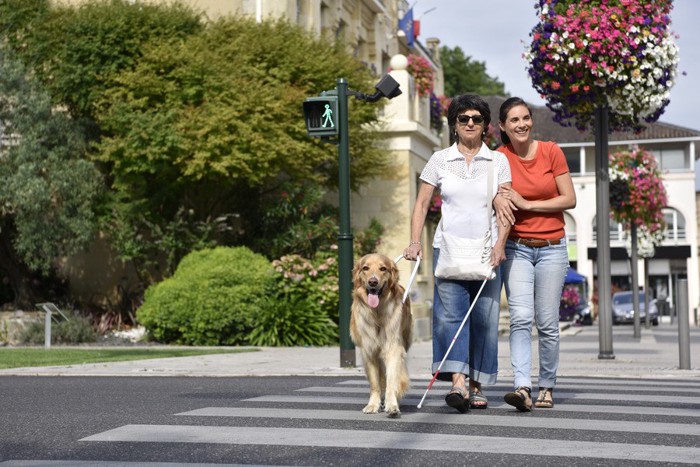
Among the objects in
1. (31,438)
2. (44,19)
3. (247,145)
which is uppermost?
(44,19)

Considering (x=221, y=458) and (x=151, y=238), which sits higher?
(x=151, y=238)

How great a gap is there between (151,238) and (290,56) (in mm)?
4463

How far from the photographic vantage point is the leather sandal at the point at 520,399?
7.41 m

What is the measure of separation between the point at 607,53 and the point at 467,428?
7846mm

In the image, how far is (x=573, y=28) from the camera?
531 inches

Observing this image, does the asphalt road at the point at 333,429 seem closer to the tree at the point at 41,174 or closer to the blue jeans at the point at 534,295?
the blue jeans at the point at 534,295

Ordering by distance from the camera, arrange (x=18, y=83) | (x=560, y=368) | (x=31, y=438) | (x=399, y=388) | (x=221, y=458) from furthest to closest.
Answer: (x=18, y=83) → (x=560, y=368) → (x=399, y=388) → (x=31, y=438) → (x=221, y=458)

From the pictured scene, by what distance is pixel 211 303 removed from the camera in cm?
1880

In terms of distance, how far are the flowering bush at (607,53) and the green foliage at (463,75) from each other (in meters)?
60.6

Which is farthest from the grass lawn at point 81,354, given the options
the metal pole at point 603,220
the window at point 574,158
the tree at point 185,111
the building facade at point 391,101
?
the window at point 574,158

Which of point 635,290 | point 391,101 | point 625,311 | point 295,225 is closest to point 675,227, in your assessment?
point 625,311

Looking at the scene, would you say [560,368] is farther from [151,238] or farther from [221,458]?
[151,238]

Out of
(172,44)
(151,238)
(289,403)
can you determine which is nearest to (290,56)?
(172,44)

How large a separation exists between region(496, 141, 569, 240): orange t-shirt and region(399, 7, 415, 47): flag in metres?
28.2
